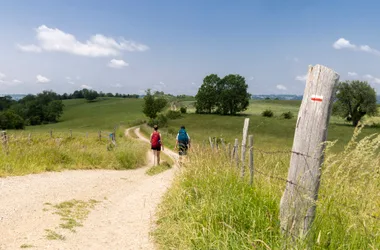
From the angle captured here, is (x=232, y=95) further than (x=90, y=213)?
Yes

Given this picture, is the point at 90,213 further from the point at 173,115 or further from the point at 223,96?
the point at 223,96

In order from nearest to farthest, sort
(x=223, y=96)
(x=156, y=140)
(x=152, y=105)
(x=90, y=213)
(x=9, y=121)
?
(x=90, y=213), (x=156, y=140), (x=152, y=105), (x=223, y=96), (x=9, y=121)

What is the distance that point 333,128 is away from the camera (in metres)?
56.9

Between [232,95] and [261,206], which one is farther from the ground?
[232,95]

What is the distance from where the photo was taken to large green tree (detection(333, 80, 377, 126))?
61562mm

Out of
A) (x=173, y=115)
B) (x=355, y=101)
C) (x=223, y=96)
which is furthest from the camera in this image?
(x=223, y=96)

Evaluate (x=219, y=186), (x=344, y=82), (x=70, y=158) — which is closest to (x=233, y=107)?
(x=344, y=82)

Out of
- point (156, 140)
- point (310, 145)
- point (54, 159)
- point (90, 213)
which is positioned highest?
point (310, 145)

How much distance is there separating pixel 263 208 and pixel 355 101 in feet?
219

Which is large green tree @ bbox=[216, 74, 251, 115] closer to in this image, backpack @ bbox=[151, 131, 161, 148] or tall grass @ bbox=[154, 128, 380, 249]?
backpack @ bbox=[151, 131, 161, 148]

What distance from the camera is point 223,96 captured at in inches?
3216

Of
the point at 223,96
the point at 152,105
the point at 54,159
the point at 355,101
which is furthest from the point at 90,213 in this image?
the point at 223,96

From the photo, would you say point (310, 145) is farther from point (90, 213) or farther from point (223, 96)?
point (223, 96)

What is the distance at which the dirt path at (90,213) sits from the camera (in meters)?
5.51
